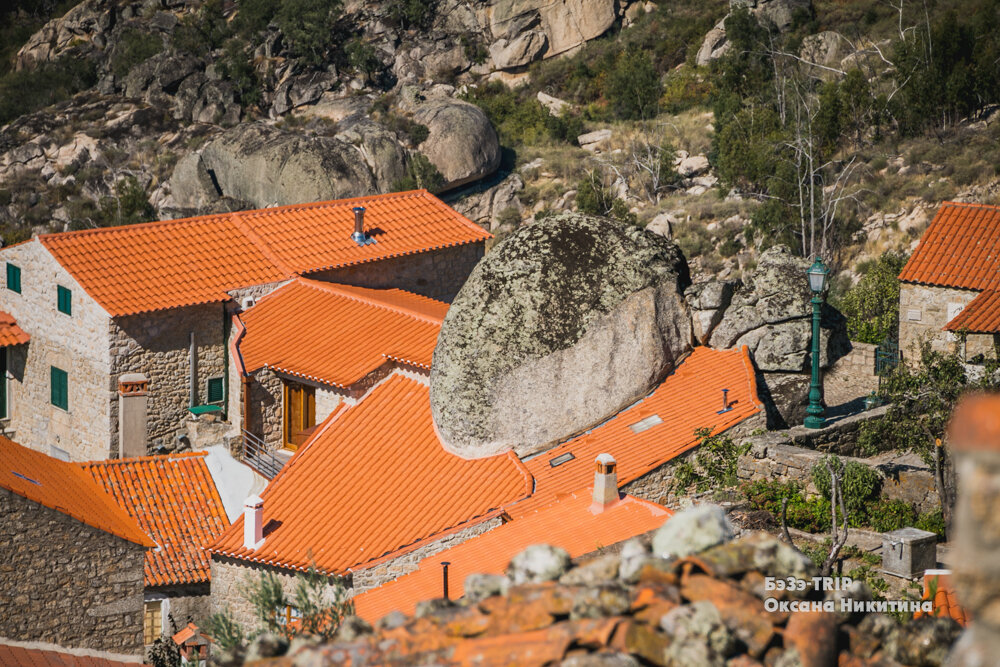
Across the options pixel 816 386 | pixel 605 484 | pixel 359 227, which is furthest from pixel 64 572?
pixel 359 227

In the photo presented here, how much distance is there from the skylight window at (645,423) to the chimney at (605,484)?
3227mm

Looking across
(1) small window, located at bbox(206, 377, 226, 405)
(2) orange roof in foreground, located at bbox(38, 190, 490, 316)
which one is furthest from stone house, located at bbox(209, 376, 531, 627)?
(2) orange roof in foreground, located at bbox(38, 190, 490, 316)

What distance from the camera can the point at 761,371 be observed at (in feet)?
76.4

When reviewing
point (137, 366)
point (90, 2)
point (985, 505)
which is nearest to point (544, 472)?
point (137, 366)

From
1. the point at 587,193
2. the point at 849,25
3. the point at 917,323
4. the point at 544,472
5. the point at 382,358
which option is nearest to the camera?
the point at 544,472

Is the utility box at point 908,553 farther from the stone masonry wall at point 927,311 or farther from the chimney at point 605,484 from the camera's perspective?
the stone masonry wall at point 927,311

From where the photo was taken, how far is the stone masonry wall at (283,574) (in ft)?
65.9

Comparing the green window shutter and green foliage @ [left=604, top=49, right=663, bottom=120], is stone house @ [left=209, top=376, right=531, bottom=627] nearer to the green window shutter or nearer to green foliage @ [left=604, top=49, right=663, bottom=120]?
the green window shutter

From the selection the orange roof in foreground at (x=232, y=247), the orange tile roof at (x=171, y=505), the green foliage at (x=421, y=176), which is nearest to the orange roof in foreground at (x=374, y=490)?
the orange tile roof at (x=171, y=505)

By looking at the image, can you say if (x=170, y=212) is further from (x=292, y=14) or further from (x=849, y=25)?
(x=849, y=25)

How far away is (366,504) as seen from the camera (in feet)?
73.0

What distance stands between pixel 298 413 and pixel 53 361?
6.62 m

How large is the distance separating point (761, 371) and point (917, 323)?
7.99m

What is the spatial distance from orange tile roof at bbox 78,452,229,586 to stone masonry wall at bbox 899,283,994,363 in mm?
15139
